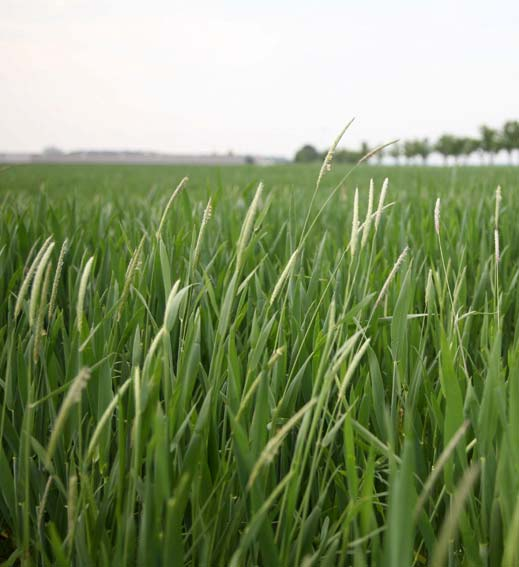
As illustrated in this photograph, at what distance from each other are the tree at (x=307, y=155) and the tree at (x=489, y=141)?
20.2m

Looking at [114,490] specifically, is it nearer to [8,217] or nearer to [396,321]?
[396,321]

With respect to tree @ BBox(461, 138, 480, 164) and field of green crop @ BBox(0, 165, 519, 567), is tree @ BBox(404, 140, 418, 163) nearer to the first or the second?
tree @ BBox(461, 138, 480, 164)

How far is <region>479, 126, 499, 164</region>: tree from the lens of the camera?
5759 cm

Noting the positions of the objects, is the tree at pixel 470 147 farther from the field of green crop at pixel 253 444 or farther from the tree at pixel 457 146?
the field of green crop at pixel 253 444

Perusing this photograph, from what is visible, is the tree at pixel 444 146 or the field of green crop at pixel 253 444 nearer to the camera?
the field of green crop at pixel 253 444

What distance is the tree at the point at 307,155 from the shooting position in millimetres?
73875

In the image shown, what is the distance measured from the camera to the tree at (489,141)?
189 ft

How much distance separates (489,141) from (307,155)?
24.7 meters

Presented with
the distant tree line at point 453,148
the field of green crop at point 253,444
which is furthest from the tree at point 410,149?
the field of green crop at point 253,444

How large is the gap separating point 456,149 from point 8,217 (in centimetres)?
6418

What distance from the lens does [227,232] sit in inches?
80.0

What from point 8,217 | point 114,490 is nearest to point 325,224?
point 8,217

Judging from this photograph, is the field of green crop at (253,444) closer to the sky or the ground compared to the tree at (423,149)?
closer to the ground

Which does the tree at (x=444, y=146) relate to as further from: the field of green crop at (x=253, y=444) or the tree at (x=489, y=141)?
the field of green crop at (x=253, y=444)
